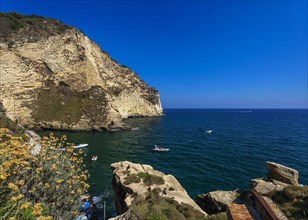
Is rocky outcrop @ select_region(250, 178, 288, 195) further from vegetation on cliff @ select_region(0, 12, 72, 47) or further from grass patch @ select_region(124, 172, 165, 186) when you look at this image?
vegetation on cliff @ select_region(0, 12, 72, 47)

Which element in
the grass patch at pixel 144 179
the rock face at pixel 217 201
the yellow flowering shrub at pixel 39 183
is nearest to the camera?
the yellow flowering shrub at pixel 39 183

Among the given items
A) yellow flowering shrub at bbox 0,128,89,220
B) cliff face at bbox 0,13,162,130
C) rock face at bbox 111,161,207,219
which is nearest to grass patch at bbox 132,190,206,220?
rock face at bbox 111,161,207,219

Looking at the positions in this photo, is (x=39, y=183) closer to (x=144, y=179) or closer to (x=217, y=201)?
(x=144, y=179)

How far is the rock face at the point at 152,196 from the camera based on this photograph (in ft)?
33.0

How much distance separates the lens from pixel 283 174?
14.7 metres

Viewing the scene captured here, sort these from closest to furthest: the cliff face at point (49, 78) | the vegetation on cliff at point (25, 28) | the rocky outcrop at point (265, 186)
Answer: the rocky outcrop at point (265, 186) < the cliff face at point (49, 78) < the vegetation on cliff at point (25, 28)

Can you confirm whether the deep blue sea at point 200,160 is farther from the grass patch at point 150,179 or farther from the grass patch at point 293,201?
the grass patch at point 293,201

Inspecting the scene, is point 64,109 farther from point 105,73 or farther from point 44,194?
point 44,194

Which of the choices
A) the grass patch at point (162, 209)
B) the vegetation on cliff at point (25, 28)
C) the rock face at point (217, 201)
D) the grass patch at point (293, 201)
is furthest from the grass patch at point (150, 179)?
the vegetation on cliff at point (25, 28)

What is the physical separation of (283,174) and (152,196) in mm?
10809

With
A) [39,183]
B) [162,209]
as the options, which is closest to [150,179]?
[162,209]

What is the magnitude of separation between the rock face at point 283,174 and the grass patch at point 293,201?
3102 mm

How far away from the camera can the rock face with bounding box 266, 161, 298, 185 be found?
14.4 meters

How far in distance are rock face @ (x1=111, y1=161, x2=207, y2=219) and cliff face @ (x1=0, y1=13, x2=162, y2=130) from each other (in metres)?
47.4
